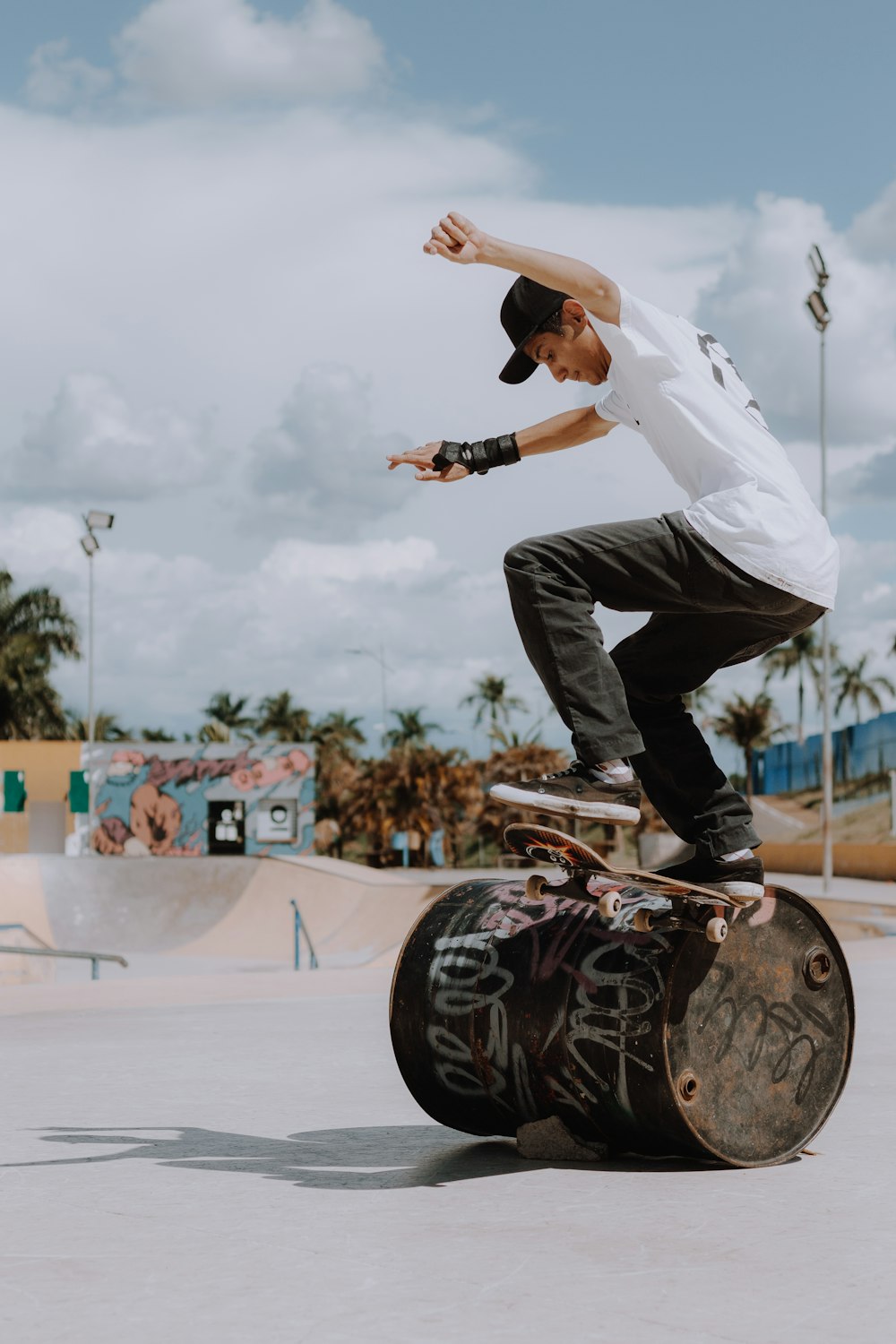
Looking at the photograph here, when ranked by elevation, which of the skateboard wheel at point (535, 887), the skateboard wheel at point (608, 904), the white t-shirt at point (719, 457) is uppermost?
the white t-shirt at point (719, 457)

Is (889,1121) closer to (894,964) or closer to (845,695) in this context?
(894,964)

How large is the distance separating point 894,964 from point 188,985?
652 centimetres

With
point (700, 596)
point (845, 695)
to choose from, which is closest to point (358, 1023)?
point (700, 596)

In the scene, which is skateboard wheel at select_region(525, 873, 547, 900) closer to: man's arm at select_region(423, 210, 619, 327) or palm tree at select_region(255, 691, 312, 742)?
man's arm at select_region(423, 210, 619, 327)

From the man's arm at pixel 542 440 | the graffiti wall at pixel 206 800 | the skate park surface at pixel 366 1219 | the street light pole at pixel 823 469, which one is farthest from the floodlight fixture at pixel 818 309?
the man's arm at pixel 542 440

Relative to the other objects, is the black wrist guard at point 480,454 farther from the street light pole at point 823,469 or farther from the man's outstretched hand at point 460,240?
the street light pole at point 823,469

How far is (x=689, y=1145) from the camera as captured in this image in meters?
4.14

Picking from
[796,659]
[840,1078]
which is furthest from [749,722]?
[840,1078]

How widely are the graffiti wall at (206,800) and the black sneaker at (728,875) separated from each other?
1693 inches

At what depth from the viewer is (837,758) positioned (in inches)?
2115

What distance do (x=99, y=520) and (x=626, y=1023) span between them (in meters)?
43.8

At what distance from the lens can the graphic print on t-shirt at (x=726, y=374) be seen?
412cm

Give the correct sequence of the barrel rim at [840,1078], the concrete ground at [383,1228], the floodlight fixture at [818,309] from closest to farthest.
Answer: the concrete ground at [383,1228], the barrel rim at [840,1078], the floodlight fixture at [818,309]

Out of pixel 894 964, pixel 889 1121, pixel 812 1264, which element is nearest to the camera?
pixel 812 1264
